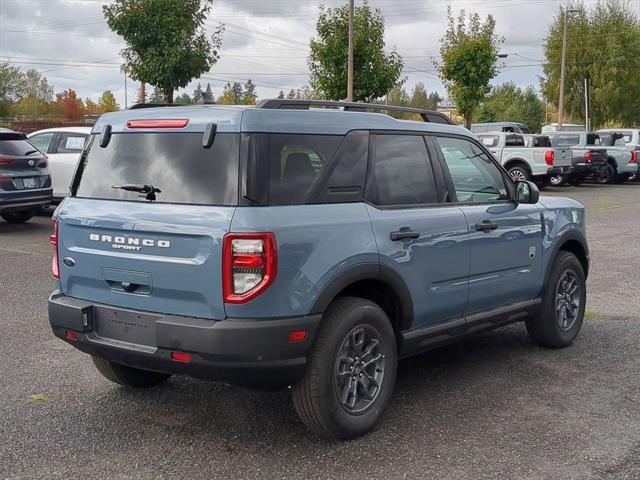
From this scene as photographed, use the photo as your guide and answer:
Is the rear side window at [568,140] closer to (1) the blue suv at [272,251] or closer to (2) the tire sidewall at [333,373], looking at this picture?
(1) the blue suv at [272,251]

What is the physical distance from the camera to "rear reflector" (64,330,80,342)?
432 cm

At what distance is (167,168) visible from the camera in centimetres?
415

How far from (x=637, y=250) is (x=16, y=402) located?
9722 millimetres

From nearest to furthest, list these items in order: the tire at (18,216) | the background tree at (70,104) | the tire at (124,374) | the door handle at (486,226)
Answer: the tire at (124,374)
the door handle at (486,226)
the tire at (18,216)
the background tree at (70,104)

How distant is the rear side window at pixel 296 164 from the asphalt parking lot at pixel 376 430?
1376mm

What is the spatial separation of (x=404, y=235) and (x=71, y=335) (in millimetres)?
1983

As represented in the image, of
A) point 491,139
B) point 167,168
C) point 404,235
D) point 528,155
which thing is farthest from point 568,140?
point 167,168

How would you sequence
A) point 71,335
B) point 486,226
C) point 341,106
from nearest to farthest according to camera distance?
point 71,335 < point 341,106 < point 486,226

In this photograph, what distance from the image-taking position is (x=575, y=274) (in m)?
6.28

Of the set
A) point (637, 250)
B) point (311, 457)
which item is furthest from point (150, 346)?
point (637, 250)

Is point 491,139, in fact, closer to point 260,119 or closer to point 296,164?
point 296,164

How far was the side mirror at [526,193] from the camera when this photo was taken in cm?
564

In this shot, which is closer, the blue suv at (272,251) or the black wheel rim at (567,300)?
the blue suv at (272,251)

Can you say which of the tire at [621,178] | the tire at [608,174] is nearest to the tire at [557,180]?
the tire at [608,174]
